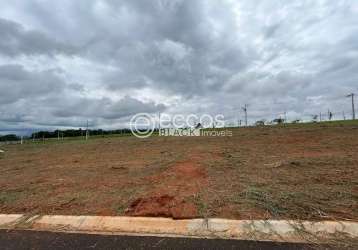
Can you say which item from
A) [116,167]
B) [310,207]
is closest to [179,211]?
[310,207]

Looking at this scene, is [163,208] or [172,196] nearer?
[163,208]

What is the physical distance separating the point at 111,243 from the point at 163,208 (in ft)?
3.69

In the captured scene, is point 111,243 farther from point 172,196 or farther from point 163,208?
point 172,196

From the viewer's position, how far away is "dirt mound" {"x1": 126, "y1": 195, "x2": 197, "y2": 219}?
4.07 m

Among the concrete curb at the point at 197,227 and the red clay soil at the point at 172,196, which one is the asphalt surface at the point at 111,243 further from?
the red clay soil at the point at 172,196

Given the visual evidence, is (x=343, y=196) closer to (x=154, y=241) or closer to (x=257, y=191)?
(x=257, y=191)

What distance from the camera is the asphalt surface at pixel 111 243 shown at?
313 centimetres

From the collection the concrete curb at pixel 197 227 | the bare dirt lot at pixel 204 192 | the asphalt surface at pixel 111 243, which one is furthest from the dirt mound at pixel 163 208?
the asphalt surface at pixel 111 243

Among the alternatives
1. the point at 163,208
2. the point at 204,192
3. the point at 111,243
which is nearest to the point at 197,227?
the point at 163,208

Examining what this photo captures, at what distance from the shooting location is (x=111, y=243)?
336 centimetres

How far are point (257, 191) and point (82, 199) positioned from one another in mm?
3350

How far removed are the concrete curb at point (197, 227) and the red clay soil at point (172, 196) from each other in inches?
8.1

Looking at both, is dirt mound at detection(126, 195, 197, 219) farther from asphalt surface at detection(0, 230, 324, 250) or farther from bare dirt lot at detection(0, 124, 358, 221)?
asphalt surface at detection(0, 230, 324, 250)

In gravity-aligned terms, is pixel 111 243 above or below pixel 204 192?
below
